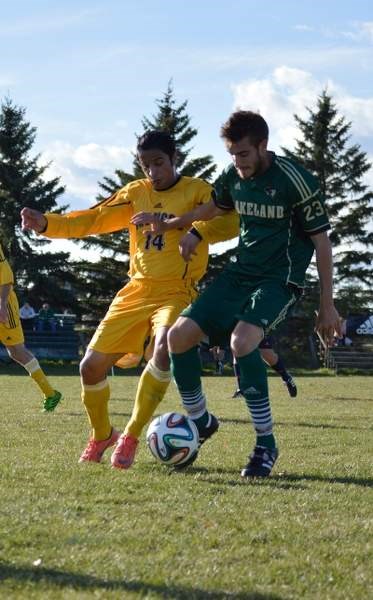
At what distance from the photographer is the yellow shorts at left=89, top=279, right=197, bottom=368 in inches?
263

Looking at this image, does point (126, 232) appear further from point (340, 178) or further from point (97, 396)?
point (97, 396)

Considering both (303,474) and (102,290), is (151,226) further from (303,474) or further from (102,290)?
(102,290)

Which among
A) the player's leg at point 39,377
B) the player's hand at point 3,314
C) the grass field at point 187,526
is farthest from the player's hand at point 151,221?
the player's leg at point 39,377

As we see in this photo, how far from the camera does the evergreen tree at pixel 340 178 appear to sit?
47.5 m

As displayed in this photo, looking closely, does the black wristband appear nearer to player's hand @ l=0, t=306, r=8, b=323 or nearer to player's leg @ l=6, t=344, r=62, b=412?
player's hand @ l=0, t=306, r=8, b=323

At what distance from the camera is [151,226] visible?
675cm

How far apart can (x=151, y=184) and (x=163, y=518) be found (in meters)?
3.11

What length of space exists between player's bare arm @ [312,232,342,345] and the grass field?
0.92 metres

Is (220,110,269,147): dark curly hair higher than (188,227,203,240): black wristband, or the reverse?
(220,110,269,147): dark curly hair

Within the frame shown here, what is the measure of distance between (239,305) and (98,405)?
1360 millimetres

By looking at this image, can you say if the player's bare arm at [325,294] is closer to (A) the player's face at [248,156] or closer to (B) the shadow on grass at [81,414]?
(A) the player's face at [248,156]

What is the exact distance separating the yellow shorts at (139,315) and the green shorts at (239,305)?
382 mm

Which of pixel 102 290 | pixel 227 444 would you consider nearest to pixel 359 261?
pixel 102 290

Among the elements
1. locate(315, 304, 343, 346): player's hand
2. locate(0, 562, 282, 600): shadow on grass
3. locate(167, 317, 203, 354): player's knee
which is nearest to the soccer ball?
locate(167, 317, 203, 354): player's knee
